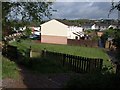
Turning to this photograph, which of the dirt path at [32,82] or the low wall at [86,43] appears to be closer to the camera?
the dirt path at [32,82]

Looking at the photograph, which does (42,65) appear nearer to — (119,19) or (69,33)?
(119,19)

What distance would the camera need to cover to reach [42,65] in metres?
13.0

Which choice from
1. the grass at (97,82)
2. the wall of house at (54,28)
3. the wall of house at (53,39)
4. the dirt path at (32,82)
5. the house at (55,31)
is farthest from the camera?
the wall of house at (54,28)

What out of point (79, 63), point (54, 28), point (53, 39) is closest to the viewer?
point (79, 63)

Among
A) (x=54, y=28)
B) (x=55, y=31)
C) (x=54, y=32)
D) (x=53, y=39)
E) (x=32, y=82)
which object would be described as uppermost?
(x=54, y=28)

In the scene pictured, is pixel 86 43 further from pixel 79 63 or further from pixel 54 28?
pixel 79 63

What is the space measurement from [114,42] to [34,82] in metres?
3.21

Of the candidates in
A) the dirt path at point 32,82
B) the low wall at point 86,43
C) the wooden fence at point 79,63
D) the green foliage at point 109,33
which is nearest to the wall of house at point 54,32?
the low wall at point 86,43

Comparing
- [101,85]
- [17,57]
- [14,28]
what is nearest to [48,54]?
[17,57]

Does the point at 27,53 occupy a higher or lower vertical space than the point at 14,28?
lower

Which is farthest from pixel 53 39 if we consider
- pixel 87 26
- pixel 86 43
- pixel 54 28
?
pixel 87 26

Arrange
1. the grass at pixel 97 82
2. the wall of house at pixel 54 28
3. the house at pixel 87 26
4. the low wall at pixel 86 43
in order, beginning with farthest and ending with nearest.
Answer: the house at pixel 87 26
the wall of house at pixel 54 28
the low wall at pixel 86 43
the grass at pixel 97 82

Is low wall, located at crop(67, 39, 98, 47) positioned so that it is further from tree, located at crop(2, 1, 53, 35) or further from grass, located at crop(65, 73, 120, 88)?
grass, located at crop(65, 73, 120, 88)

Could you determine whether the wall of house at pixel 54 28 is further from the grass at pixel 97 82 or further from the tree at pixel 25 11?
the grass at pixel 97 82
